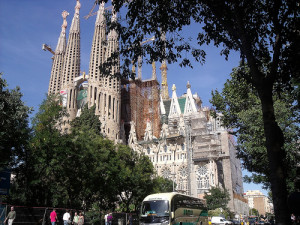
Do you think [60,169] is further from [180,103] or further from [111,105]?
[180,103]

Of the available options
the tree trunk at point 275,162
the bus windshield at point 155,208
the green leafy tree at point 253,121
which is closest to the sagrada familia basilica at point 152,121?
the green leafy tree at point 253,121

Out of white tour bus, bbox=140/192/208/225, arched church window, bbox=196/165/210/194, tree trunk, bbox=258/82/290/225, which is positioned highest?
arched church window, bbox=196/165/210/194

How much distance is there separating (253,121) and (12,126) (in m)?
18.4

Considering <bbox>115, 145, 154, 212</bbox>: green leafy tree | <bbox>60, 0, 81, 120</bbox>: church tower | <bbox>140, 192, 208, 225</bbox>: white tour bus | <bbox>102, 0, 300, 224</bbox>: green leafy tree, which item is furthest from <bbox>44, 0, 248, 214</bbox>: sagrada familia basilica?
<bbox>102, 0, 300, 224</bbox>: green leafy tree

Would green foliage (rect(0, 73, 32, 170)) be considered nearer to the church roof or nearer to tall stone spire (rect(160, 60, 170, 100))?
the church roof

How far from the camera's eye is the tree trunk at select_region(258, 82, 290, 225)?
7934 mm

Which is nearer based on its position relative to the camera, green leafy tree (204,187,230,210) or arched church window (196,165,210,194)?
green leafy tree (204,187,230,210)

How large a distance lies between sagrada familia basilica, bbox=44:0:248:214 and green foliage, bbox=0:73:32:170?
3704 cm

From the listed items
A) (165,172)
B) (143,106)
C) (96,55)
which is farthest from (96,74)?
(165,172)

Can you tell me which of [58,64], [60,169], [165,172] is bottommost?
[60,169]

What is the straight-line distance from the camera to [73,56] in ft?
260

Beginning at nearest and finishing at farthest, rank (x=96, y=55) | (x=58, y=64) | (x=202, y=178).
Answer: (x=202, y=178) → (x=96, y=55) → (x=58, y=64)

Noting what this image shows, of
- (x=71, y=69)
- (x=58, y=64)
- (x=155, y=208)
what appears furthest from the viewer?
(x=58, y=64)

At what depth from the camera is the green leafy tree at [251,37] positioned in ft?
28.3
